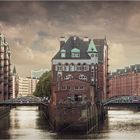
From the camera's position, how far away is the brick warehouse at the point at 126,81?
5512 inches

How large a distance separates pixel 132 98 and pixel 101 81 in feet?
14.0

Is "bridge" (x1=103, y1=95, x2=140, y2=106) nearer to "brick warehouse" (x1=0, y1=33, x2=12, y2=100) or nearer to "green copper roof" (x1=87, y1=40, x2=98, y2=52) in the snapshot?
"green copper roof" (x1=87, y1=40, x2=98, y2=52)

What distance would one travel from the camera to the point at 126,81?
5797 inches

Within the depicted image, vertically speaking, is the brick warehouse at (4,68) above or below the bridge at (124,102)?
above

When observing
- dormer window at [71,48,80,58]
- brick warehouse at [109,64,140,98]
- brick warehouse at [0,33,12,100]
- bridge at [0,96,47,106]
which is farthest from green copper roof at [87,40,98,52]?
brick warehouse at [109,64,140,98]

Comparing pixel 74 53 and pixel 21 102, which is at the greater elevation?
pixel 74 53

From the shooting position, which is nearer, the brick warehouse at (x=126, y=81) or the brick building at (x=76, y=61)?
the brick building at (x=76, y=61)

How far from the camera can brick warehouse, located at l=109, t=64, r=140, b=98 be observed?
5512 inches

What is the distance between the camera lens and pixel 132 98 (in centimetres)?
7994

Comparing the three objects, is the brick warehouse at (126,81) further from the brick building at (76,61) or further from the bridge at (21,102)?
the brick building at (76,61)

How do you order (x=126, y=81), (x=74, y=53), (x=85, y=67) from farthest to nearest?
(x=126, y=81), (x=85, y=67), (x=74, y=53)

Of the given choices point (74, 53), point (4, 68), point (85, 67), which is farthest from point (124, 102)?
point (4, 68)

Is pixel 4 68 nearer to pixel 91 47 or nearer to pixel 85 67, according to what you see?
pixel 91 47

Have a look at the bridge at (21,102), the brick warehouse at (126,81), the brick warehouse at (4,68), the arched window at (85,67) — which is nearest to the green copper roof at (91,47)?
the arched window at (85,67)
